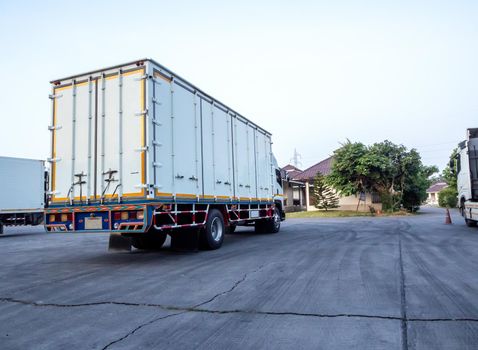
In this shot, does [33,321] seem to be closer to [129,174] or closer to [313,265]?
[129,174]

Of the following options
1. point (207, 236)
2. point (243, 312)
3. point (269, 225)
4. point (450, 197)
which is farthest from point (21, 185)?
point (450, 197)

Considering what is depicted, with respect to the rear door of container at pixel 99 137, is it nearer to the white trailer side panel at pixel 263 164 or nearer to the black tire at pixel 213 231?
the black tire at pixel 213 231

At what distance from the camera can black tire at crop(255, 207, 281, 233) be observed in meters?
15.0

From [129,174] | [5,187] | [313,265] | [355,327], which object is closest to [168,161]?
[129,174]

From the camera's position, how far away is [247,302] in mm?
4617

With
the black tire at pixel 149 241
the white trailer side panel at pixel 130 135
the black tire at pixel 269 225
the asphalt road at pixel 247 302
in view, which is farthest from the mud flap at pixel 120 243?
the black tire at pixel 269 225

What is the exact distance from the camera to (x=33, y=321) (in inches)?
162

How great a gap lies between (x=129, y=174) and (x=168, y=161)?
2.86 ft

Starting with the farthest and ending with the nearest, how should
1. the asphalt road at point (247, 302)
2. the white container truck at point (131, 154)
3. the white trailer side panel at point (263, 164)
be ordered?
1. the white trailer side panel at point (263, 164)
2. the white container truck at point (131, 154)
3. the asphalt road at point (247, 302)

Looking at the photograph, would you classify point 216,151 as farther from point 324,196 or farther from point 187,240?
point 324,196

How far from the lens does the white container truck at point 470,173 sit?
14.1m

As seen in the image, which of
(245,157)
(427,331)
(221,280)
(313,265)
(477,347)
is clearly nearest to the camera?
(477,347)

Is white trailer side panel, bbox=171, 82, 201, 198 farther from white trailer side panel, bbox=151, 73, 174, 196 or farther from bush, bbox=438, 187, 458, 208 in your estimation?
bush, bbox=438, 187, 458, 208

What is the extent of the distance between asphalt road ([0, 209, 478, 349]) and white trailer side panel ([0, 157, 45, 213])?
1065cm
